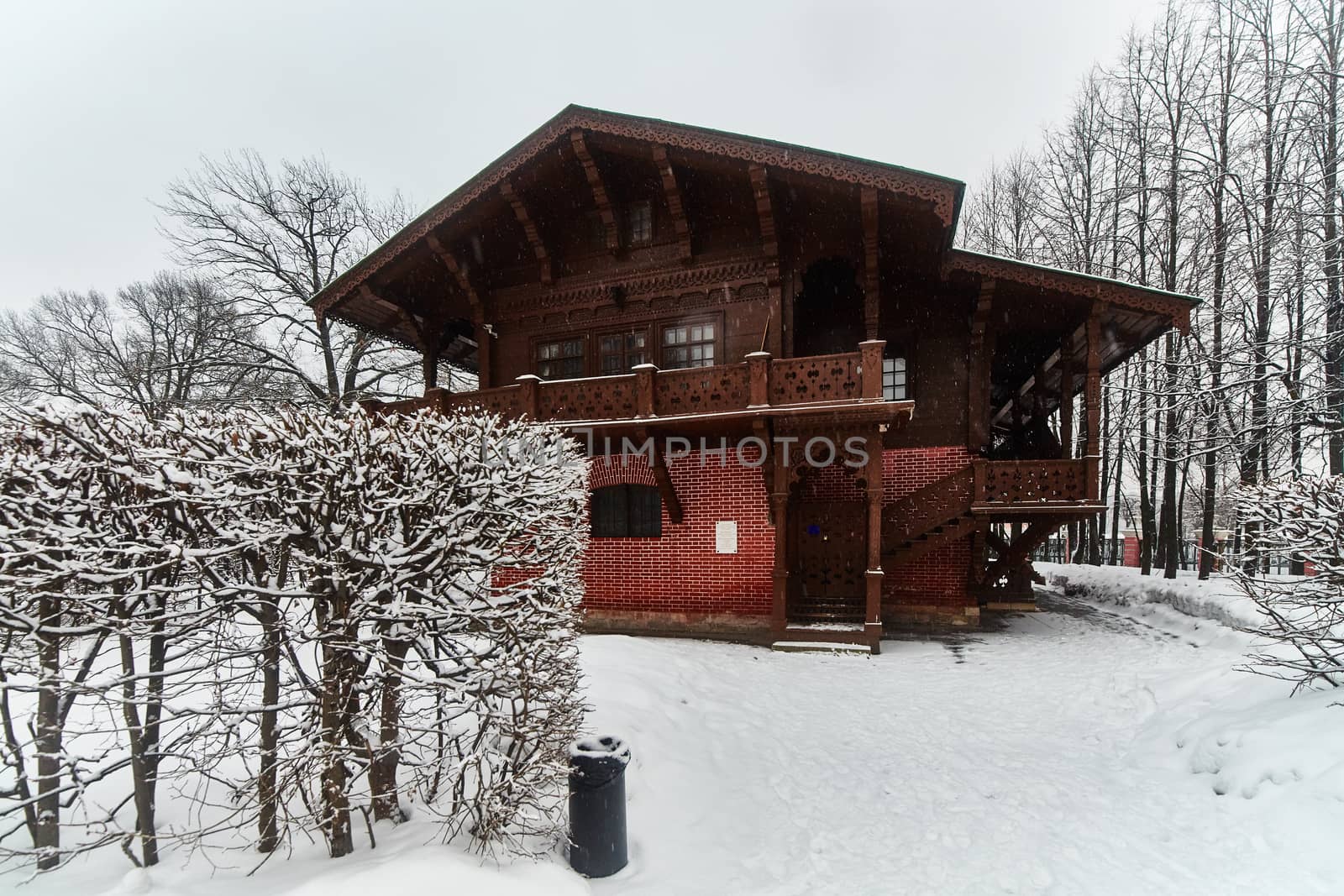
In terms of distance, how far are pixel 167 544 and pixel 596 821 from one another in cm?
296

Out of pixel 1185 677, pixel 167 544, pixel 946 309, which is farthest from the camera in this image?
pixel 946 309

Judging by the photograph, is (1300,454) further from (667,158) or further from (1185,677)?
(667,158)

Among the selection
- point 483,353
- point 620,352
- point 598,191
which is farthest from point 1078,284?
point 483,353

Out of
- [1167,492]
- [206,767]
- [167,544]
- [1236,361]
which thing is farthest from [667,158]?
[1167,492]

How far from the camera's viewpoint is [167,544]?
3.31 metres

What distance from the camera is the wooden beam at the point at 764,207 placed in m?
10.2

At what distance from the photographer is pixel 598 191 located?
11.4 metres

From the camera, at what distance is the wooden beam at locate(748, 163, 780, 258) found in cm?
1016

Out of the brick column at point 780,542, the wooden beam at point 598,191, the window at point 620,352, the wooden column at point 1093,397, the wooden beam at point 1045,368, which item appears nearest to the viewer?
the brick column at point 780,542

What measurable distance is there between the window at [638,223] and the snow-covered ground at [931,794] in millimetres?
7806

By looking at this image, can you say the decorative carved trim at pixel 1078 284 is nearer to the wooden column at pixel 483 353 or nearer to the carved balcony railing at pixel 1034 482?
the carved balcony railing at pixel 1034 482

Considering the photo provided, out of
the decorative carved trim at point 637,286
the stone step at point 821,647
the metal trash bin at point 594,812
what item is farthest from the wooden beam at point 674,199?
the metal trash bin at point 594,812

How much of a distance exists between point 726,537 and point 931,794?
20.8 feet

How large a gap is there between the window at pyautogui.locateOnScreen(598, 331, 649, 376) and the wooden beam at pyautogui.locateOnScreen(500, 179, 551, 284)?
69.9 inches
